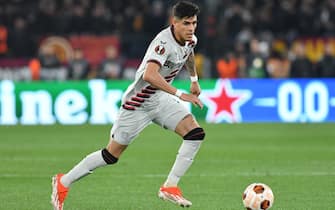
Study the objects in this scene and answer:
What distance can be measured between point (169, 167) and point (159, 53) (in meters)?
4.45

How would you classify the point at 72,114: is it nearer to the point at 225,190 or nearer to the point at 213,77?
the point at 213,77

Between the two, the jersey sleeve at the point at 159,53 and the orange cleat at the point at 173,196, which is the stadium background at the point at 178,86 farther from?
the jersey sleeve at the point at 159,53

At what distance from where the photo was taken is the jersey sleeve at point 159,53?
350 inches

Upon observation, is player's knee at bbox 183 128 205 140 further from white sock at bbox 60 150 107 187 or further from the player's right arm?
white sock at bbox 60 150 107 187

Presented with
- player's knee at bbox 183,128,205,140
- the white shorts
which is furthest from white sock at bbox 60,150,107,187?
player's knee at bbox 183,128,205,140

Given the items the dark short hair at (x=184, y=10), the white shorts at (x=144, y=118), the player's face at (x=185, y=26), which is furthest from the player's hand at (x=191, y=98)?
the dark short hair at (x=184, y=10)

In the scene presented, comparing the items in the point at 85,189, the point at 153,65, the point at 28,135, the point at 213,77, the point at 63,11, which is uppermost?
the point at 63,11

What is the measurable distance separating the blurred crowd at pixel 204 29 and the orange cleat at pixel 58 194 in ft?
47.9

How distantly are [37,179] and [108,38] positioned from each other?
14.0 m

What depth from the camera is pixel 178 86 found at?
69.8 feet

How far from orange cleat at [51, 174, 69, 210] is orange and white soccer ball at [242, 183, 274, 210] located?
1.73 metres

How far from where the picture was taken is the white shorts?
919cm

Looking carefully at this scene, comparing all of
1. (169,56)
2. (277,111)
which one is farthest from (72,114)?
(169,56)

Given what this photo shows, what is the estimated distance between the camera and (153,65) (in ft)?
29.1
